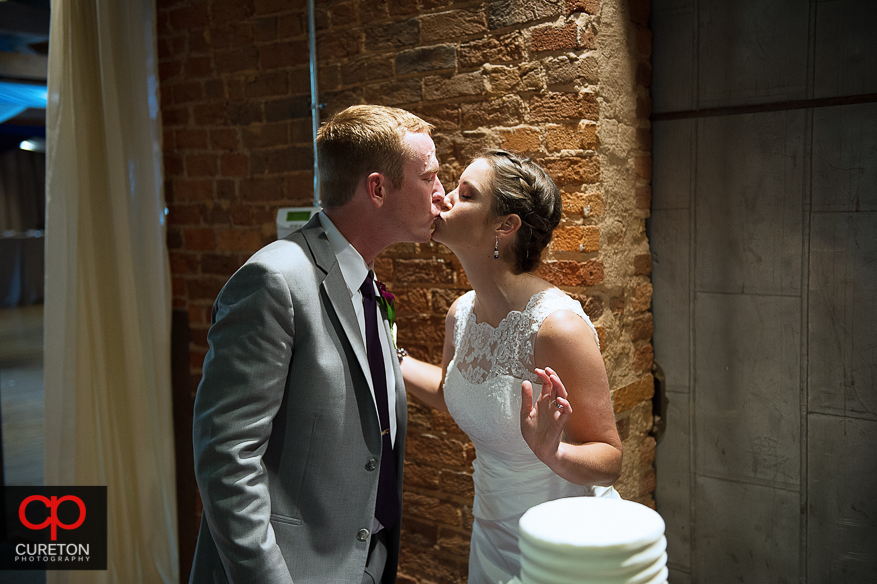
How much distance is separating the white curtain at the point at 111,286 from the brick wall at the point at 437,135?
163 millimetres

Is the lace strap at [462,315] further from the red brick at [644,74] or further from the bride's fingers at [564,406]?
the red brick at [644,74]

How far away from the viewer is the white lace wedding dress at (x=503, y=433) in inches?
71.4

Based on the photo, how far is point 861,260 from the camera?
2076mm

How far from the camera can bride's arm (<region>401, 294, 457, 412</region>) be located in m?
2.13

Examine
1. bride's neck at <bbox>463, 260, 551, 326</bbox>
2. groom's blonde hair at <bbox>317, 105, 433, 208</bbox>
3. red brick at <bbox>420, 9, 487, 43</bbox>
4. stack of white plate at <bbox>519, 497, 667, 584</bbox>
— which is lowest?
stack of white plate at <bbox>519, 497, 667, 584</bbox>

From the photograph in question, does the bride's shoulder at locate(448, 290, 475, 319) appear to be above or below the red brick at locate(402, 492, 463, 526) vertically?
above

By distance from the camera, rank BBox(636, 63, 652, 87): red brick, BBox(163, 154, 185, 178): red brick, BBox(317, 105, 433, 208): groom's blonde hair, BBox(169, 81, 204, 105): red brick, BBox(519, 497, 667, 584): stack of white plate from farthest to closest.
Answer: BBox(163, 154, 185, 178): red brick
BBox(169, 81, 204, 105): red brick
BBox(636, 63, 652, 87): red brick
BBox(317, 105, 433, 208): groom's blonde hair
BBox(519, 497, 667, 584): stack of white plate

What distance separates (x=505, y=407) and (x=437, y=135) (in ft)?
3.44

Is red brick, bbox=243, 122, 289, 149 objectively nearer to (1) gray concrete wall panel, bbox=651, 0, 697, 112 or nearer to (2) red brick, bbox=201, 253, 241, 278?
(2) red brick, bbox=201, 253, 241, 278

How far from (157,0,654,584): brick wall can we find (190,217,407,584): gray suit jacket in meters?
0.92

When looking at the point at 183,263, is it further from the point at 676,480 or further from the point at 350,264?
the point at 676,480

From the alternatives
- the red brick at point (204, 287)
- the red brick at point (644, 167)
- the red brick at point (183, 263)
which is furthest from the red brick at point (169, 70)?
the red brick at point (644, 167)

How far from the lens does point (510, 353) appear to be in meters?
1.84

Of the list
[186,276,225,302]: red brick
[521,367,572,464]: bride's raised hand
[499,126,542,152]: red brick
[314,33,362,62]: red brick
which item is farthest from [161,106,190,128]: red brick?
[521,367,572,464]: bride's raised hand
